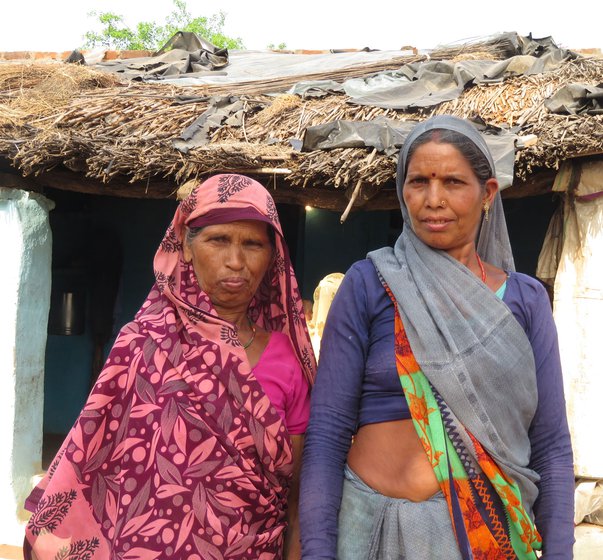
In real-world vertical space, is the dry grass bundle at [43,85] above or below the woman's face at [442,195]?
above

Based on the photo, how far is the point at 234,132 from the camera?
5.03m

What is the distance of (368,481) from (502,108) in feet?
12.3

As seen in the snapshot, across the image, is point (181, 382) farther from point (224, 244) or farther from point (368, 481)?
point (368, 481)

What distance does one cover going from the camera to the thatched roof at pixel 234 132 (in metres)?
4.33

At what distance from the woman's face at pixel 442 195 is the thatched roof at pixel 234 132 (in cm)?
258

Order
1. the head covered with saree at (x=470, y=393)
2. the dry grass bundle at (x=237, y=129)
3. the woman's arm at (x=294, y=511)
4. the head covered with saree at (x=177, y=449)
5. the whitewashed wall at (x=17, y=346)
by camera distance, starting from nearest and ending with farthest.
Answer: the head covered with saree at (x=470, y=393) → the head covered with saree at (x=177, y=449) → the woman's arm at (x=294, y=511) → the dry grass bundle at (x=237, y=129) → the whitewashed wall at (x=17, y=346)

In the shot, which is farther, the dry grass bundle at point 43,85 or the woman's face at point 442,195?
the dry grass bundle at point 43,85

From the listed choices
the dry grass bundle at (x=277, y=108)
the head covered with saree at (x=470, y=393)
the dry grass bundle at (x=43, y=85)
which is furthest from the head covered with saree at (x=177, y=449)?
the dry grass bundle at (x=43, y=85)

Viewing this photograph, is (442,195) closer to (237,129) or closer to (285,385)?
(285,385)

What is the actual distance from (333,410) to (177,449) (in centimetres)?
40

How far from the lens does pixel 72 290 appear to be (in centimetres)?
702

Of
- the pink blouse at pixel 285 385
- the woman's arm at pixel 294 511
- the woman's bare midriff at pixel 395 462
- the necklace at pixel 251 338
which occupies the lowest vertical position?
the woman's arm at pixel 294 511

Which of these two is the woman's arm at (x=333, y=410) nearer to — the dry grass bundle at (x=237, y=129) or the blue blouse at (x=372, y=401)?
the blue blouse at (x=372, y=401)

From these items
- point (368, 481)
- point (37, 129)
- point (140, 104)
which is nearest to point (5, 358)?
point (37, 129)
